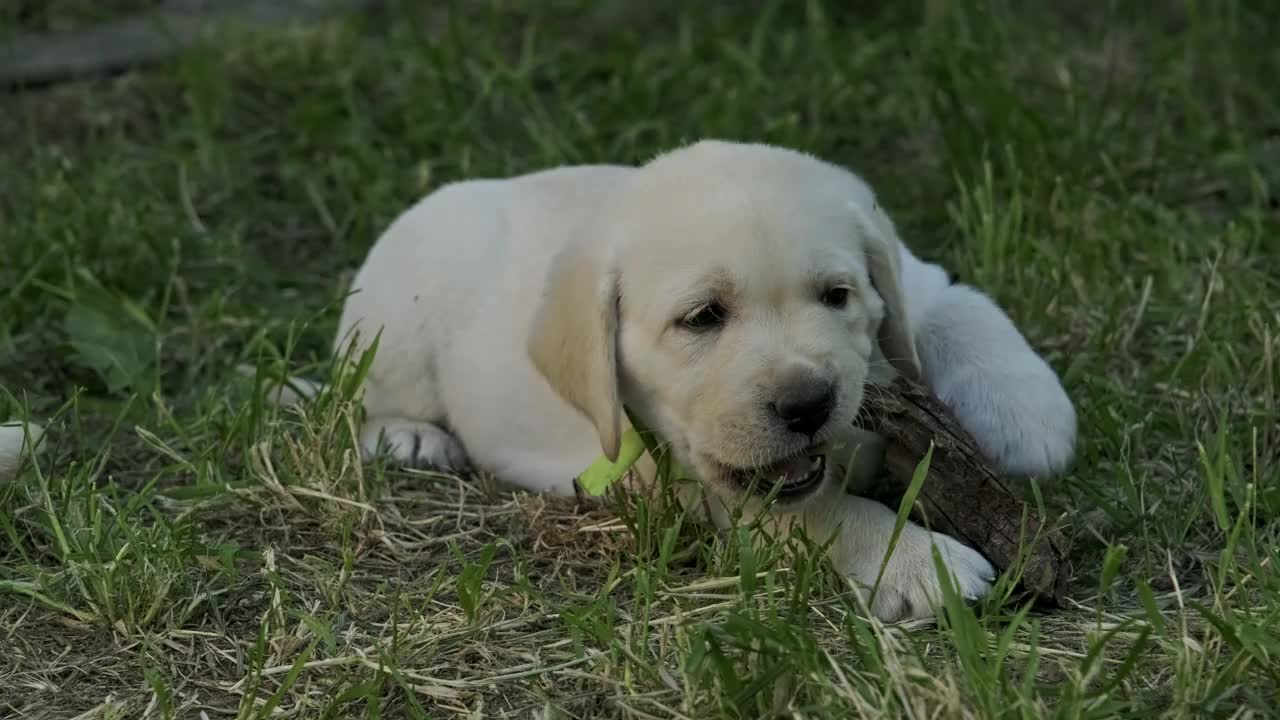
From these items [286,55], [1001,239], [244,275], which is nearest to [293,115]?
[286,55]

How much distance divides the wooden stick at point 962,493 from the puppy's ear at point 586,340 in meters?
0.56

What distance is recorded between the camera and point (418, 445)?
4.80 meters

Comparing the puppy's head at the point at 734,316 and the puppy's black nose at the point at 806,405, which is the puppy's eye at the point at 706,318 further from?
the puppy's black nose at the point at 806,405

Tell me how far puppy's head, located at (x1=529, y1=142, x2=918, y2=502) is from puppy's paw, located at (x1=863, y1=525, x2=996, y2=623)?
0.88ft

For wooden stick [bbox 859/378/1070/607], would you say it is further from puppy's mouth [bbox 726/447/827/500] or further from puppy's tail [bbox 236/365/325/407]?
puppy's tail [bbox 236/365/325/407]

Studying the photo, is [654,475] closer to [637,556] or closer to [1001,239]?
→ [637,556]

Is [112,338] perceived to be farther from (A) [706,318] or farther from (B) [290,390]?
(A) [706,318]

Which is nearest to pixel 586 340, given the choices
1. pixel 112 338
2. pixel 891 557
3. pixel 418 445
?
pixel 891 557

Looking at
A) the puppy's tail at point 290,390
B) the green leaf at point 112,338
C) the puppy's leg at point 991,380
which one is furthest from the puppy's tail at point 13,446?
the puppy's leg at point 991,380

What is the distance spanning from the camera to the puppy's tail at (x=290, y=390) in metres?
4.54

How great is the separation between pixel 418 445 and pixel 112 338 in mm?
1194

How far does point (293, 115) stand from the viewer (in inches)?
283

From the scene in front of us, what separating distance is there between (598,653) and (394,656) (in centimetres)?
40

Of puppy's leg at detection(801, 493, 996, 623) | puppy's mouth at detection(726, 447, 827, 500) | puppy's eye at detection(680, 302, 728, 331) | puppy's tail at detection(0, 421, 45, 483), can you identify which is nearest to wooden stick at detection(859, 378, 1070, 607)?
puppy's leg at detection(801, 493, 996, 623)
